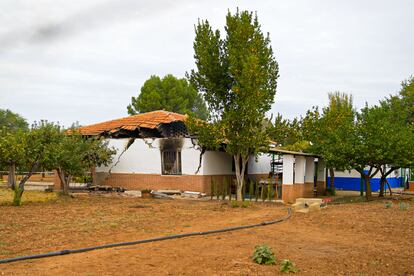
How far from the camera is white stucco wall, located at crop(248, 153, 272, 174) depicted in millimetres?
27406

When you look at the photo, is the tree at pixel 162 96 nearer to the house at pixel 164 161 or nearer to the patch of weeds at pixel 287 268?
the house at pixel 164 161

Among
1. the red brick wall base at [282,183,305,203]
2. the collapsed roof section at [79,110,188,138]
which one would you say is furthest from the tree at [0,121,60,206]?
the red brick wall base at [282,183,305,203]

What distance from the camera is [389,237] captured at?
10688mm

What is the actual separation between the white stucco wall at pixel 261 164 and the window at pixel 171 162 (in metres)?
5.88

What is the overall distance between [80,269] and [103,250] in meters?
1.62

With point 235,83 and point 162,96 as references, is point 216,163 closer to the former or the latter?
point 235,83

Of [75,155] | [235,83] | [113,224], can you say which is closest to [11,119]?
[75,155]

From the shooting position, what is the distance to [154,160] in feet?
78.7

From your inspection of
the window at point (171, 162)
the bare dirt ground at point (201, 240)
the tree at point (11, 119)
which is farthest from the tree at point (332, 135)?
the tree at point (11, 119)

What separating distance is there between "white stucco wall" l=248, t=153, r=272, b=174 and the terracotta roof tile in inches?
212

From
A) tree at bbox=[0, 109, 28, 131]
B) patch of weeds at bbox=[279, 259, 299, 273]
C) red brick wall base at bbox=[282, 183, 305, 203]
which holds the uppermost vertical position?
tree at bbox=[0, 109, 28, 131]

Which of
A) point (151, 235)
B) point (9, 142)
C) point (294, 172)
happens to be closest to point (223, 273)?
point (151, 235)

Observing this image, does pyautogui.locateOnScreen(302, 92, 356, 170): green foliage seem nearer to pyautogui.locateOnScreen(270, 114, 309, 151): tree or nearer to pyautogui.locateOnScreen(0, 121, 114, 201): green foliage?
pyautogui.locateOnScreen(270, 114, 309, 151): tree

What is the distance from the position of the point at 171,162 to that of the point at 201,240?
542 inches
